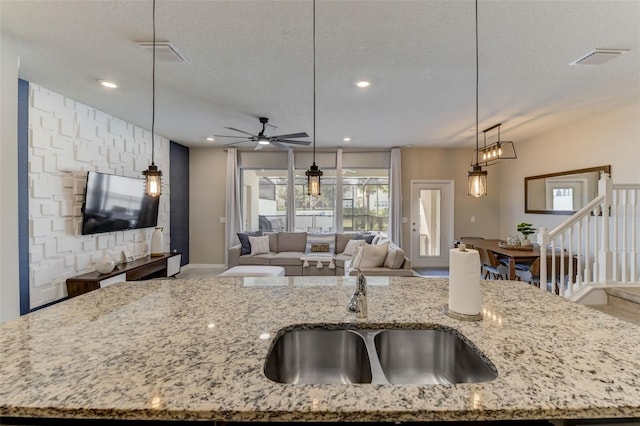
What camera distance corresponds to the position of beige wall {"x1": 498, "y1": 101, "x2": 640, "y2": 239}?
12.5 ft

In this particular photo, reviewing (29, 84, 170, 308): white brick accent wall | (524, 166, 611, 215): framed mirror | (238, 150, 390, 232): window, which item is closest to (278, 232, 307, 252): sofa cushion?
(238, 150, 390, 232): window

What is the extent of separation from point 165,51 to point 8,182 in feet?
5.31

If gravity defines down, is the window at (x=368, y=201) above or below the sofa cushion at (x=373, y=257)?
above

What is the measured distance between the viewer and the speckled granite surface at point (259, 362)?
27.6 inches

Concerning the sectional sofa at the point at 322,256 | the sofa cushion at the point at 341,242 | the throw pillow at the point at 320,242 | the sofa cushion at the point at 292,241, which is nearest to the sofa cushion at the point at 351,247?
the sectional sofa at the point at 322,256

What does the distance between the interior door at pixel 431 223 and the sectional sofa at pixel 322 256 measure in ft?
5.55

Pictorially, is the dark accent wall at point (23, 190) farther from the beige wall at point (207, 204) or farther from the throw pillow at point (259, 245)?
the beige wall at point (207, 204)

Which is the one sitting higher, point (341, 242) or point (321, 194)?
point (321, 194)

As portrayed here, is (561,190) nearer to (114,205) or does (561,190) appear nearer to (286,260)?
(286,260)

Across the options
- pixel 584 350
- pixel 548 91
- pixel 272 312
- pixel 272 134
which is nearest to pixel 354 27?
pixel 272 312

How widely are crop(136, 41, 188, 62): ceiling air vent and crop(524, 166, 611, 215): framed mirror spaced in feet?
18.0

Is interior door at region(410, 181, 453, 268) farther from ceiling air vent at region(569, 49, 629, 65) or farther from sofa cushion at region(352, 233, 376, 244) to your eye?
ceiling air vent at region(569, 49, 629, 65)

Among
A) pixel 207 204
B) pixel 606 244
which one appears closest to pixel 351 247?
pixel 207 204

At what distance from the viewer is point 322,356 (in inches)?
48.6
